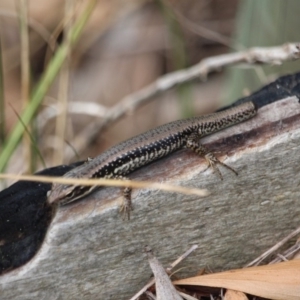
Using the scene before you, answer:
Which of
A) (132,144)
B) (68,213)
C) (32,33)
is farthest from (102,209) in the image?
(32,33)

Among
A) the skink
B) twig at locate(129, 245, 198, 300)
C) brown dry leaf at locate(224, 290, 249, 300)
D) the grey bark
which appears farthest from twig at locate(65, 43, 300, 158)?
brown dry leaf at locate(224, 290, 249, 300)

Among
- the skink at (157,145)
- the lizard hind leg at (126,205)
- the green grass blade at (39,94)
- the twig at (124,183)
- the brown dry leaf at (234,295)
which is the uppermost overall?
the green grass blade at (39,94)

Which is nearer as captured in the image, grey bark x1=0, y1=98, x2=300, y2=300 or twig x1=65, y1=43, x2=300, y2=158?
grey bark x1=0, y1=98, x2=300, y2=300

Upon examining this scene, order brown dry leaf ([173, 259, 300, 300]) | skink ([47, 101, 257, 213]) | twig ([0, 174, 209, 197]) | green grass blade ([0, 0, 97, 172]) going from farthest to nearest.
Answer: green grass blade ([0, 0, 97, 172]), skink ([47, 101, 257, 213]), brown dry leaf ([173, 259, 300, 300]), twig ([0, 174, 209, 197])

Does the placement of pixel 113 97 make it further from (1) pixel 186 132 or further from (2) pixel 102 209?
(2) pixel 102 209

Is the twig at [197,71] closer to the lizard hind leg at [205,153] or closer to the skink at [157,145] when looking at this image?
the skink at [157,145]

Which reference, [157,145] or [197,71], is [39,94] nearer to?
[157,145]

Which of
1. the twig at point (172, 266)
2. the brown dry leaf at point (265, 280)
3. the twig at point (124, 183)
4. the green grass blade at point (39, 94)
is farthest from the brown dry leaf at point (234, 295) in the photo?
the green grass blade at point (39, 94)

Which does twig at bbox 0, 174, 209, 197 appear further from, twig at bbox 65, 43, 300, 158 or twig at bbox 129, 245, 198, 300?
twig at bbox 65, 43, 300, 158
